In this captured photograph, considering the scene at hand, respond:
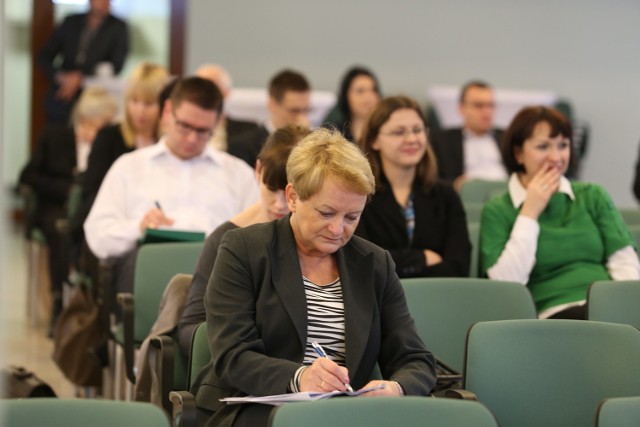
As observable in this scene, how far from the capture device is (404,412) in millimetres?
2098

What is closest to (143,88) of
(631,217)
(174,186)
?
Result: (174,186)

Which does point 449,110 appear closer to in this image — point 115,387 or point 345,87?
point 345,87

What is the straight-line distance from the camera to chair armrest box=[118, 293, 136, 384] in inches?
143

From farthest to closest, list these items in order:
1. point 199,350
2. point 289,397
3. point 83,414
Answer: point 199,350 < point 289,397 < point 83,414

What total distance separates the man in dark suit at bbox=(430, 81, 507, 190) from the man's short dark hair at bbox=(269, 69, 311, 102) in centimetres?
148

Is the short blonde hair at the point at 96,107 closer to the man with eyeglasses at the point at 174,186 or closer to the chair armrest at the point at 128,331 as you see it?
the man with eyeglasses at the point at 174,186

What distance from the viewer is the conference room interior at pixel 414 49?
902 centimetres

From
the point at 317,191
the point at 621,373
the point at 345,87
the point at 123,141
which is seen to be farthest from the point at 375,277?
the point at 345,87

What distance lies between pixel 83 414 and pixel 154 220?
2.22m

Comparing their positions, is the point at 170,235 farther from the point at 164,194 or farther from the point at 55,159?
the point at 55,159

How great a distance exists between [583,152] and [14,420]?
8.02 metres

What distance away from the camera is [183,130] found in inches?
169

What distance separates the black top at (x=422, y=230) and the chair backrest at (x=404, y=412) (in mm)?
1840

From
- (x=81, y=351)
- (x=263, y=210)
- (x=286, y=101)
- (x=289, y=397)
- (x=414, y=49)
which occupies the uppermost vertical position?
(x=414, y=49)
